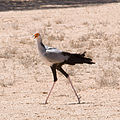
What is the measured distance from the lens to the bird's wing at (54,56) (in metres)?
7.05

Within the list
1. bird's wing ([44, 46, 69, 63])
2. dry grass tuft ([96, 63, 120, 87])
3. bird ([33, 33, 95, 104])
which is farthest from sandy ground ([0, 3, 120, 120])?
bird's wing ([44, 46, 69, 63])

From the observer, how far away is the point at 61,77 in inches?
396

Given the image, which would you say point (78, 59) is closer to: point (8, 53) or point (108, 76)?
point (108, 76)

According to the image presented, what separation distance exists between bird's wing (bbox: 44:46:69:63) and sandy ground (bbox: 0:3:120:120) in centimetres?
78

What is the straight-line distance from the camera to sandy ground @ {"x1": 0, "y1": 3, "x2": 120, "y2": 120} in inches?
268

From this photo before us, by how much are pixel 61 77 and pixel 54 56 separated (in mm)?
2987

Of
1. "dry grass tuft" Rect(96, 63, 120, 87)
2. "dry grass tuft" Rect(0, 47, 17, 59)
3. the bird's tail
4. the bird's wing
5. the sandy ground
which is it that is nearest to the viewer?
the sandy ground

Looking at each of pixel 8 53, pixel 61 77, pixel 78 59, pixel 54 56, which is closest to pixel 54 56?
pixel 54 56

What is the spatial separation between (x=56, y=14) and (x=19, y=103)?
19.6 m

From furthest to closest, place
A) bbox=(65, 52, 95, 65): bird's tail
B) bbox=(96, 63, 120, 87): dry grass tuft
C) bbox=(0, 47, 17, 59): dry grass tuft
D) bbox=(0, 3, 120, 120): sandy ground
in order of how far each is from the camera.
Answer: bbox=(0, 47, 17, 59): dry grass tuft → bbox=(96, 63, 120, 87): dry grass tuft → bbox=(65, 52, 95, 65): bird's tail → bbox=(0, 3, 120, 120): sandy ground

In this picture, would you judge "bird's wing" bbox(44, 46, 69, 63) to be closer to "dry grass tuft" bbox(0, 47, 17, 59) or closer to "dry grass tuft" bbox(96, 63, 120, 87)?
"dry grass tuft" bbox(96, 63, 120, 87)

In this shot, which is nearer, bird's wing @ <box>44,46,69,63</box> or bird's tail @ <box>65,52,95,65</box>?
bird's wing @ <box>44,46,69,63</box>

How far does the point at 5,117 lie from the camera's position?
6488mm

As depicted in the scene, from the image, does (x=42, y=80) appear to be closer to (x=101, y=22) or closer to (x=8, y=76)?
(x=8, y=76)
